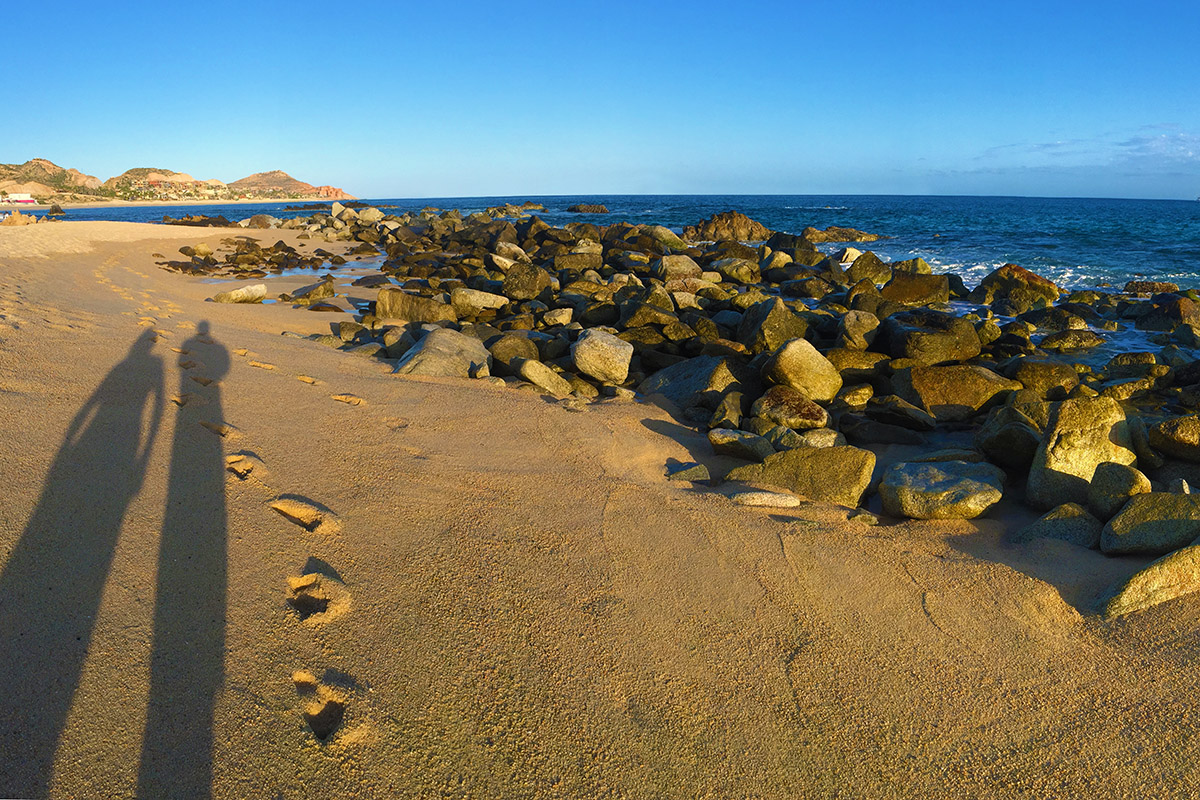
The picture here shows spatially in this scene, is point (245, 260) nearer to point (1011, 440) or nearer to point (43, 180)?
point (1011, 440)

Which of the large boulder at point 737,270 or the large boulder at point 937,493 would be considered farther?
the large boulder at point 737,270

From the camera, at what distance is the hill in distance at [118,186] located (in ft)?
215

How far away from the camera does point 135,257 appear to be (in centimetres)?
1303

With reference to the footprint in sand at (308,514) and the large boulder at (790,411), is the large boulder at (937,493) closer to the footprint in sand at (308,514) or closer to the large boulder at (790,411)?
the large boulder at (790,411)

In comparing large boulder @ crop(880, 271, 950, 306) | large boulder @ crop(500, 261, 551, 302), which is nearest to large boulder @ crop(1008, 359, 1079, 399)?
large boulder @ crop(880, 271, 950, 306)

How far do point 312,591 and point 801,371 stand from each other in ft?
13.3

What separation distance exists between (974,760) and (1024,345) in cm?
683

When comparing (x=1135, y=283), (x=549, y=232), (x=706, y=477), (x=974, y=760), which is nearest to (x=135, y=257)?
(x=549, y=232)

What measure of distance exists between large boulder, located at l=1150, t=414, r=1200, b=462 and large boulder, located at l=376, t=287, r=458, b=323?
6802 millimetres

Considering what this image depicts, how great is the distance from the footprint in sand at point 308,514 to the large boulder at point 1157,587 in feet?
9.94

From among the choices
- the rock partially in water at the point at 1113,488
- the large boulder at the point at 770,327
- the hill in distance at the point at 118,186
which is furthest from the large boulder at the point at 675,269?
the hill in distance at the point at 118,186

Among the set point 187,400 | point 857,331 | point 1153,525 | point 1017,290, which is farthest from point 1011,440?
point 1017,290

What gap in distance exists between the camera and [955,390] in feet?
17.0

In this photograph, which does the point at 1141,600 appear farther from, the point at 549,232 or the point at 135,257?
the point at 549,232
